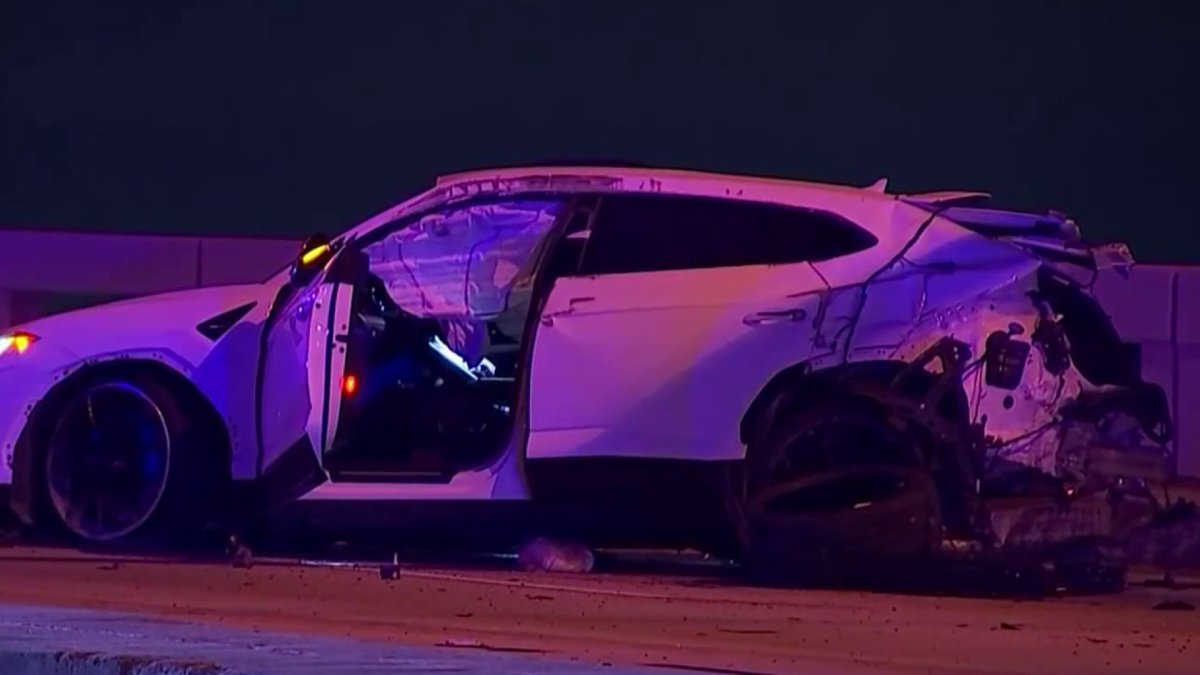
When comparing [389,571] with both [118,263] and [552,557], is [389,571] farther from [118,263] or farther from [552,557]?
[118,263]

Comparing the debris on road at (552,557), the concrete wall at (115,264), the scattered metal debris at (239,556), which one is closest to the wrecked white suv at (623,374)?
the scattered metal debris at (239,556)

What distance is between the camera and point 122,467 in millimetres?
11906

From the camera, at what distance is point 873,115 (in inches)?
797

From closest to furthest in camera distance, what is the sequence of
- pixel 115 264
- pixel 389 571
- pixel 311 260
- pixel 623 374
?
pixel 623 374 < pixel 389 571 < pixel 311 260 < pixel 115 264

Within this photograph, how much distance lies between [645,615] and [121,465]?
115 inches

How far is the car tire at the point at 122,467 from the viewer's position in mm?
11773

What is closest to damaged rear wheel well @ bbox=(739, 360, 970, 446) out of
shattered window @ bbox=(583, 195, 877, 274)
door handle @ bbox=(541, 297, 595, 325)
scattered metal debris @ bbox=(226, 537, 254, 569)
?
shattered window @ bbox=(583, 195, 877, 274)

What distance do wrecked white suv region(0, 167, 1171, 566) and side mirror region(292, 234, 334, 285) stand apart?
13mm

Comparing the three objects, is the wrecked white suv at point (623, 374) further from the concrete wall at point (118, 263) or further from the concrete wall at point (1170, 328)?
the concrete wall at point (118, 263)

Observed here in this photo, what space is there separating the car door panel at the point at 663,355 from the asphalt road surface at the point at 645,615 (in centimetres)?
67

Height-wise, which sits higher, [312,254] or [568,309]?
[312,254]

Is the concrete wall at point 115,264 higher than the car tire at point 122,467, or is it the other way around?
the concrete wall at point 115,264

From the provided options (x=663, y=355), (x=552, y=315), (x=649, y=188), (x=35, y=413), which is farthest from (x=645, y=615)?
(x=35, y=413)

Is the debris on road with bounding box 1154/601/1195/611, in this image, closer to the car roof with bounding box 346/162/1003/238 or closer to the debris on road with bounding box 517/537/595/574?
the car roof with bounding box 346/162/1003/238
